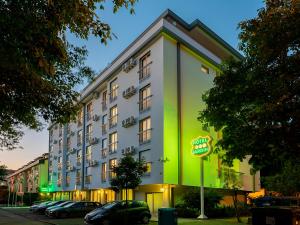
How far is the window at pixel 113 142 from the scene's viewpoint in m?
43.9

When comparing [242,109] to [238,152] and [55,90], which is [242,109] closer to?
[238,152]

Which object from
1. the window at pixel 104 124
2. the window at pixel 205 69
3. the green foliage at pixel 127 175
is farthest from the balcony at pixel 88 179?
the green foliage at pixel 127 175

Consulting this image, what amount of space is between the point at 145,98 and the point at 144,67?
9.89 ft

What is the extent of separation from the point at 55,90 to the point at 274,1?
8258 mm

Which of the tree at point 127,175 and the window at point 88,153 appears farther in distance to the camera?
the window at point 88,153

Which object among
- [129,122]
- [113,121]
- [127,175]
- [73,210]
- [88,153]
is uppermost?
[113,121]

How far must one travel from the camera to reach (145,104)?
3809cm

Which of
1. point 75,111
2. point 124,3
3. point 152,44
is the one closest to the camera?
point 124,3

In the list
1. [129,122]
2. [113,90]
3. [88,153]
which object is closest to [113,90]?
[113,90]

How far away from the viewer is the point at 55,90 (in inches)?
584

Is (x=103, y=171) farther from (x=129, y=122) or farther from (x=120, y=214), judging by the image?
(x=120, y=214)

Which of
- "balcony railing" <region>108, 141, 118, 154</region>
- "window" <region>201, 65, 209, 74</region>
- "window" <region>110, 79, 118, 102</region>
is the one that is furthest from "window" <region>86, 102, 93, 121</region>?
"window" <region>201, 65, 209, 74</region>

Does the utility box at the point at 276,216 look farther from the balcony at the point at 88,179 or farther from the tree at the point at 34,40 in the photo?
the balcony at the point at 88,179

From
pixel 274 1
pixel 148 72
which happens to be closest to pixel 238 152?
pixel 274 1
